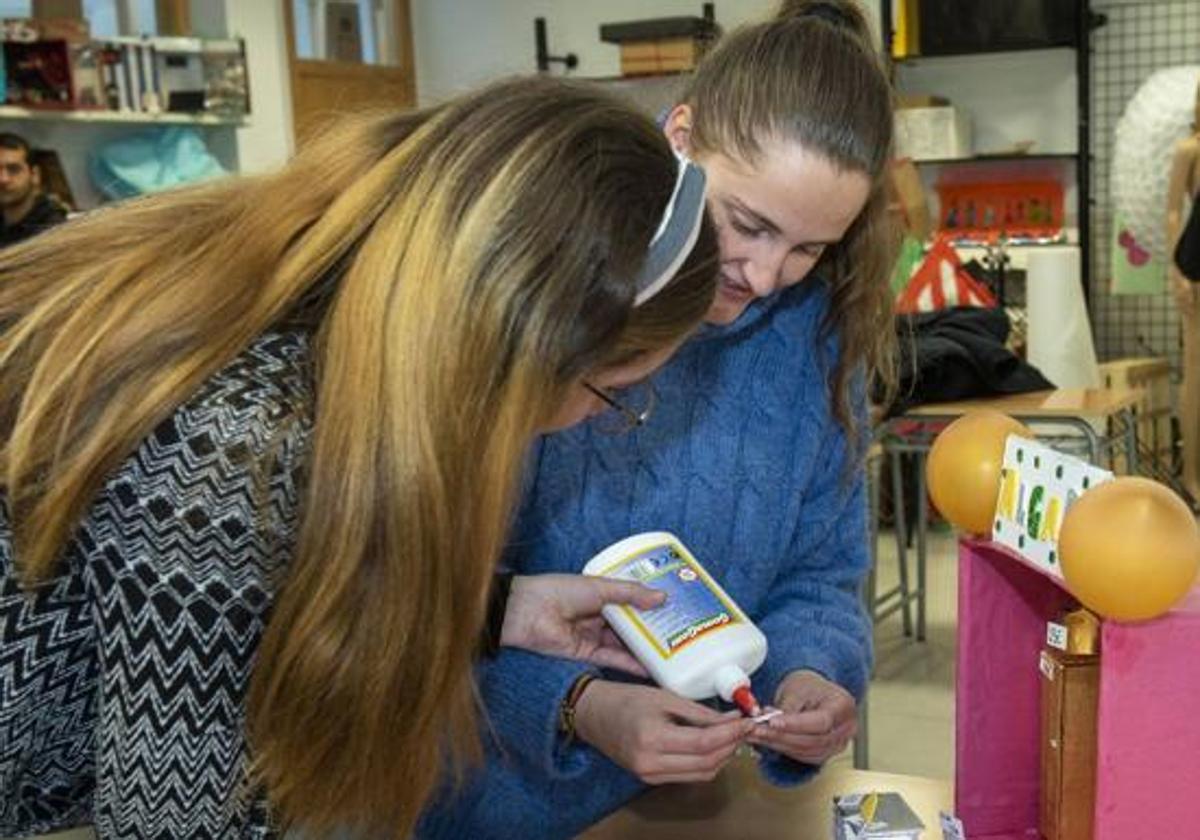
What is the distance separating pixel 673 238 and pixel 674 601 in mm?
390

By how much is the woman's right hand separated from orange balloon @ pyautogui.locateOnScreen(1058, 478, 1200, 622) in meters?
0.33

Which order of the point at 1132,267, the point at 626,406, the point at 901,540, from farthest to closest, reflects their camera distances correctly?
1. the point at 1132,267
2. the point at 901,540
3. the point at 626,406

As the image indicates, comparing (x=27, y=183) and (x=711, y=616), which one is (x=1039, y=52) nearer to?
(x=27, y=183)

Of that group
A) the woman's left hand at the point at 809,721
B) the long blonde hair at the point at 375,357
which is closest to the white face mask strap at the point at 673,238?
the long blonde hair at the point at 375,357

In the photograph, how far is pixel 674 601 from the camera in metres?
1.14

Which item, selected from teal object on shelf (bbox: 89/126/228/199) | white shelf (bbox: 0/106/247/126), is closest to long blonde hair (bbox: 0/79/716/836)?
white shelf (bbox: 0/106/247/126)

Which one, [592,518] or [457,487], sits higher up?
[457,487]

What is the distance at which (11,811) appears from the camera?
0.89 metres

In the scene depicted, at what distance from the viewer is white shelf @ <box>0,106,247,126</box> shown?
185 inches

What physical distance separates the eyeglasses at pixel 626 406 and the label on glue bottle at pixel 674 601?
120 millimetres

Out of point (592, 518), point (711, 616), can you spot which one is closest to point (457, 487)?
point (711, 616)

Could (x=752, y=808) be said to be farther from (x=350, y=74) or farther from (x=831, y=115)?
(x=350, y=74)

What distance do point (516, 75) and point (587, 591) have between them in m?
0.45

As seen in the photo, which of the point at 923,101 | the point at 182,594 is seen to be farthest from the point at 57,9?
the point at 182,594
